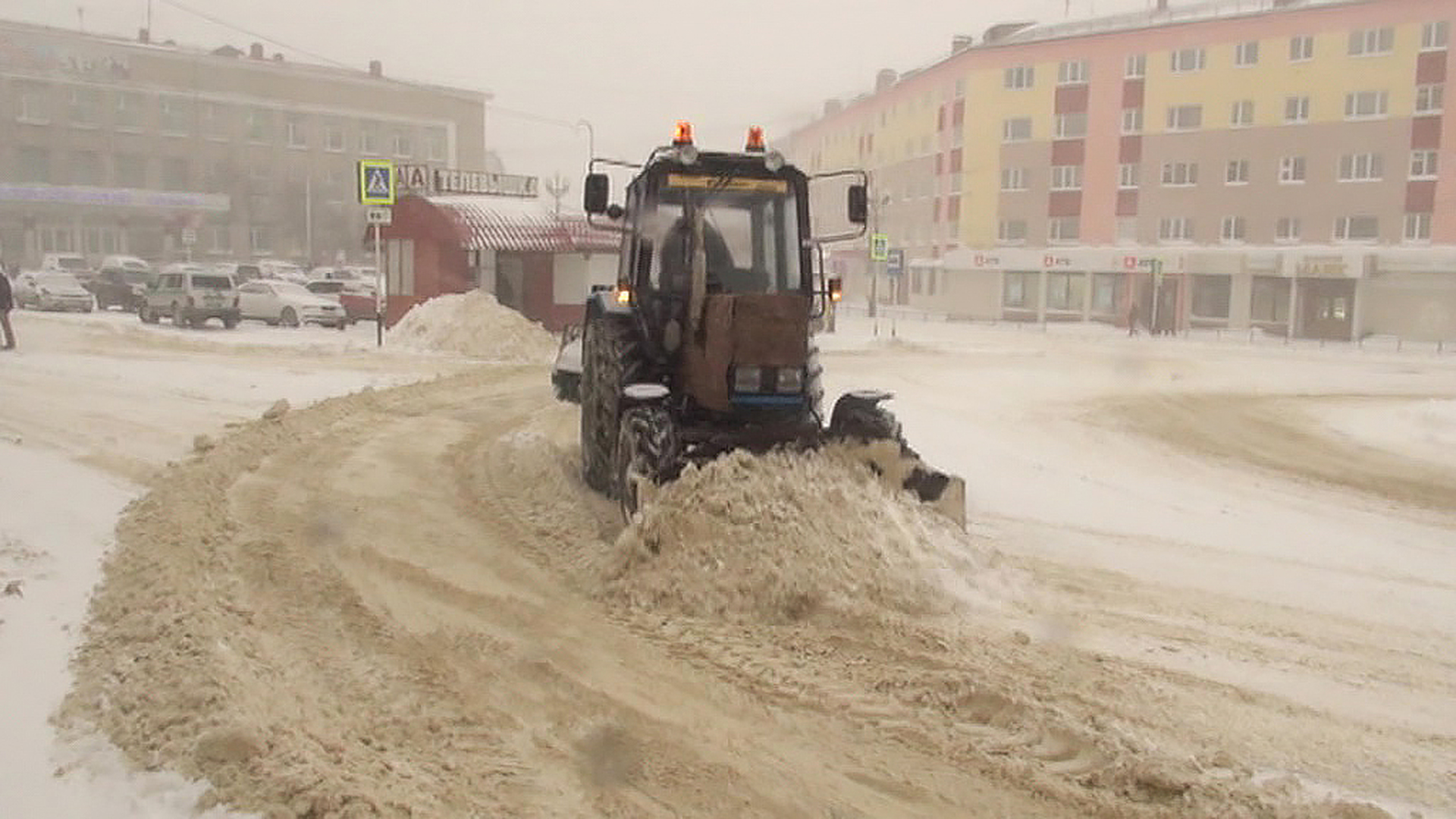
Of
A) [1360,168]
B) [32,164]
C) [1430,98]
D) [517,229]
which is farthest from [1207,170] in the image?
[32,164]

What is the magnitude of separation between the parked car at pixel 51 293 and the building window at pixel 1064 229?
43622 mm

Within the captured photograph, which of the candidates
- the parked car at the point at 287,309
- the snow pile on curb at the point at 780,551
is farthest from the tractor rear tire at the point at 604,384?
the parked car at the point at 287,309

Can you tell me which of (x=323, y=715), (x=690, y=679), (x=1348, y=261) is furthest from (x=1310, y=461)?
(x=1348, y=261)

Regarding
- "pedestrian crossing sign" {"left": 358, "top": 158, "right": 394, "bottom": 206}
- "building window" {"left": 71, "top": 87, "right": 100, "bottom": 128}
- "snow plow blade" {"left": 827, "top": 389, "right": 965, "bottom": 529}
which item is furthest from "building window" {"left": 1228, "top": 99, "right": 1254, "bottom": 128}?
"building window" {"left": 71, "top": 87, "right": 100, "bottom": 128}

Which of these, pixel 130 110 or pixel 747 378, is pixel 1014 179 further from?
pixel 747 378

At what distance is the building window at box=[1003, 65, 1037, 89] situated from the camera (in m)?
60.6

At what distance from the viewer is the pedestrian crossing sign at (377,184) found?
22.5 meters

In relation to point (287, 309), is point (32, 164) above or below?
above

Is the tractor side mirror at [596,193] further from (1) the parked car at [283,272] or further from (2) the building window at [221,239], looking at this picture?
(2) the building window at [221,239]

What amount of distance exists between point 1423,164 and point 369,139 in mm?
60263

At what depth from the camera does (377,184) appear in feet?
74.1

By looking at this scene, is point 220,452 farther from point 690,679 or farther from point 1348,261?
point 1348,261

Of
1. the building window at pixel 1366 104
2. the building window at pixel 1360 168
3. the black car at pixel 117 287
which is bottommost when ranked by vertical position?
the black car at pixel 117 287

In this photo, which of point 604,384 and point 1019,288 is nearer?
point 604,384
